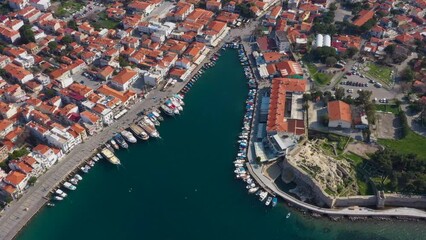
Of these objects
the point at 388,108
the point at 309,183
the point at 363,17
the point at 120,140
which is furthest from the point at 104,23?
the point at 388,108

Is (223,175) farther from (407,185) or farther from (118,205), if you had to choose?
(407,185)

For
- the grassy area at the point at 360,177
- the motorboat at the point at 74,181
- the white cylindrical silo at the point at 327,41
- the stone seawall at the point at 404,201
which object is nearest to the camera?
the stone seawall at the point at 404,201

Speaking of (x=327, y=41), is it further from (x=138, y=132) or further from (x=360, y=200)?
(x=138, y=132)

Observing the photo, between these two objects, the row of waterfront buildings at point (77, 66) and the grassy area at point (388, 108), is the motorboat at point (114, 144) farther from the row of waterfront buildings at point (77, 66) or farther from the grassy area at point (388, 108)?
the grassy area at point (388, 108)

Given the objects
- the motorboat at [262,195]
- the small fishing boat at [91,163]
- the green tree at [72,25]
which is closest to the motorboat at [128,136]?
the small fishing boat at [91,163]

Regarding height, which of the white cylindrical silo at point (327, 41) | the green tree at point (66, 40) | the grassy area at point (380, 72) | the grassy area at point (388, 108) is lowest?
the grassy area at point (380, 72)

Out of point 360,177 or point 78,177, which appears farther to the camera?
point 78,177

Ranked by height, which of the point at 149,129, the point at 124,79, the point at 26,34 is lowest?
the point at 149,129
